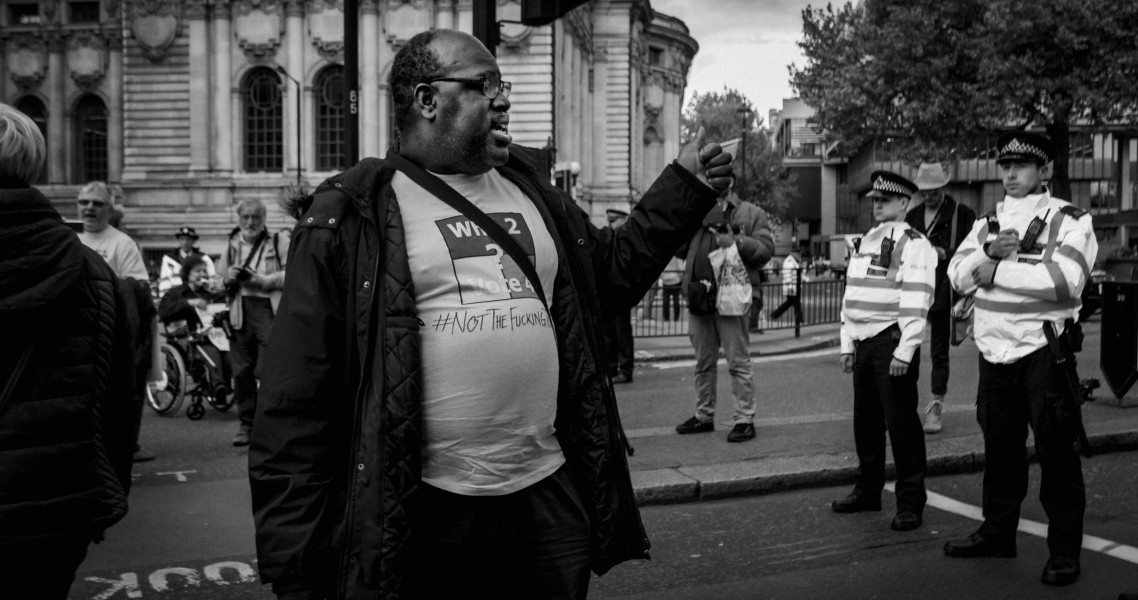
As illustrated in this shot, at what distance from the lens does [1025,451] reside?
539 centimetres

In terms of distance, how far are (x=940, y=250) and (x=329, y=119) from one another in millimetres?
33083

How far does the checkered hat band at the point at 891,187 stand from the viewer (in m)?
6.35

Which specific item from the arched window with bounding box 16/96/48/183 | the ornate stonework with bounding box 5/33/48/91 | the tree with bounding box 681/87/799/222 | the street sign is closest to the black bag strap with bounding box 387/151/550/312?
the street sign

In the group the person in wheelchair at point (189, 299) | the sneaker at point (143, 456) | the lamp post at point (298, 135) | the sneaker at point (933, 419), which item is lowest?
the sneaker at point (143, 456)

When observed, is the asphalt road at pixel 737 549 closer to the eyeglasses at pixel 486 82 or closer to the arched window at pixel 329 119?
the eyeglasses at pixel 486 82

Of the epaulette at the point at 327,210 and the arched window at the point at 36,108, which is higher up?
the arched window at the point at 36,108

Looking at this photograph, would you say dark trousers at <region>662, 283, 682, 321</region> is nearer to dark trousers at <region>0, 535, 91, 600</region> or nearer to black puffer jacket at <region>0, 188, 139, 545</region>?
black puffer jacket at <region>0, 188, 139, 545</region>

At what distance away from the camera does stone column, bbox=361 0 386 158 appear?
38.4m

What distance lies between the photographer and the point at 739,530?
6199 mm

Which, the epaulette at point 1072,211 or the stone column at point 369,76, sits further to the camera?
the stone column at point 369,76

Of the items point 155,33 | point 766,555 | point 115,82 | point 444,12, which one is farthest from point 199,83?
point 766,555

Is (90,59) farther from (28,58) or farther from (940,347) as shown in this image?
(940,347)

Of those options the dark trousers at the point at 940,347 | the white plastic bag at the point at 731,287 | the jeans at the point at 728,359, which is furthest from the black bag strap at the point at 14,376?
the dark trousers at the point at 940,347

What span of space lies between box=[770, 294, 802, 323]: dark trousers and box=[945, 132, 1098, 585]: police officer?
13703mm
